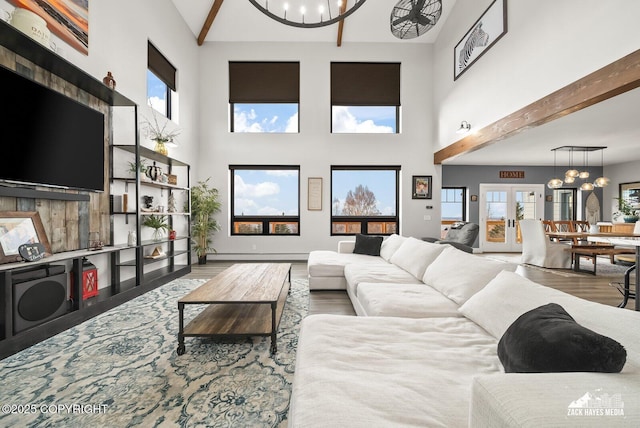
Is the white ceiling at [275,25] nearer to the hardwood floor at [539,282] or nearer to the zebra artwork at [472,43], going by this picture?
the zebra artwork at [472,43]

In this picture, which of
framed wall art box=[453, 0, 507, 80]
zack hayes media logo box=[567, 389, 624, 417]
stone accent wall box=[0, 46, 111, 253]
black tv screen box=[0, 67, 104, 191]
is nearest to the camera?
zack hayes media logo box=[567, 389, 624, 417]

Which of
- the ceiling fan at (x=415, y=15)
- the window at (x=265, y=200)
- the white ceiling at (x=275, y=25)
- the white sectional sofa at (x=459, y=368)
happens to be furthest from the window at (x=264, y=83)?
the white sectional sofa at (x=459, y=368)

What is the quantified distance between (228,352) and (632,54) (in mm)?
3958

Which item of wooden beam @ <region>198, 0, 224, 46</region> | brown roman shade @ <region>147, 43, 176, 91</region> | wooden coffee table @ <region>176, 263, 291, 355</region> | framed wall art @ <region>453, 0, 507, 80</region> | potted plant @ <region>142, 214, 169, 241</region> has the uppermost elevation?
wooden beam @ <region>198, 0, 224, 46</region>

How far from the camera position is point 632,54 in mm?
2320

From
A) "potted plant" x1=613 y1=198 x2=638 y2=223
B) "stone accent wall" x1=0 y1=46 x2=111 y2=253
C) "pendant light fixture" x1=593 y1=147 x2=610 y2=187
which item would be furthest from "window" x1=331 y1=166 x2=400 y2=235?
"potted plant" x1=613 y1=198 x2=638 y2=223

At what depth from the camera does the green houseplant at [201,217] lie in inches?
229

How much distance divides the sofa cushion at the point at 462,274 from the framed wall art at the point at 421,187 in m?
4.04

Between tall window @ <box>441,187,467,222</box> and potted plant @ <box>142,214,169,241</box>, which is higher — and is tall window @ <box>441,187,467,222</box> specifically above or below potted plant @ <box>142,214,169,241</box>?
above

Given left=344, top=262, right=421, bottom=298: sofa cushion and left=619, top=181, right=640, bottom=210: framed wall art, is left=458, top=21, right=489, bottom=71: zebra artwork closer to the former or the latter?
left=344, top=262, right=421, bottom=298: sofa cushion

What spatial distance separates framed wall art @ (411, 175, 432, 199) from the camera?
6.38 m

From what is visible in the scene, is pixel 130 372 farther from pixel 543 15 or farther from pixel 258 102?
pixel 258 102

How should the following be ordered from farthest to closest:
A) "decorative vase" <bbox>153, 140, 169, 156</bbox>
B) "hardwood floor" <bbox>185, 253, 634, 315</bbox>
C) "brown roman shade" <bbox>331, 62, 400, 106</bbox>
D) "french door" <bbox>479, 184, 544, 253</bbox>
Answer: "french door" <bbox>479, 184, 544, 253</bbox> < "brown roman shade" <bbox>331, 62, 400, 106</bbox> < "decorative vase" <bbox>153, 140, 169, 156</bbox> < "hardwood floor" <bbox>185, 253, 634, 315</bbox>

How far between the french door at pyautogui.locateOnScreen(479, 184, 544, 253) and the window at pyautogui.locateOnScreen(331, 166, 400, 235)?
2.93 m
